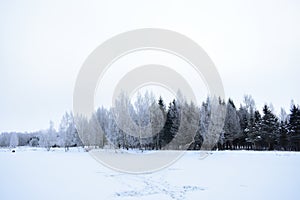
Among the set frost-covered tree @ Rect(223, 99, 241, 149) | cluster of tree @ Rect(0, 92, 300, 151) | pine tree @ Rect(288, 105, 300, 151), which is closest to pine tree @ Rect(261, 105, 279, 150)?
cluster of tree @ Rect(0, 92, 300, 151)

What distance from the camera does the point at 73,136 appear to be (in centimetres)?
6819

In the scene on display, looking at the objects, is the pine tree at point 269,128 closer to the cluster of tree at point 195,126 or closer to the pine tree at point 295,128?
the cluster of tree at point 195,126

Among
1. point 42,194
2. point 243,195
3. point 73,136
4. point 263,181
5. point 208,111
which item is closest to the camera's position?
point 243,195

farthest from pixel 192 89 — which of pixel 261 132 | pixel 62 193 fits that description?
pixel 62 193

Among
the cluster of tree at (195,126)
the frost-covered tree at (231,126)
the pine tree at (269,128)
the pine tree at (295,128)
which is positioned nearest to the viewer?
the pine tree at (295,128)

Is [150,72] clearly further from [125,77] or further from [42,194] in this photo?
[42,194]

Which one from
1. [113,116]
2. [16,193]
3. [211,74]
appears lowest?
[16,193]

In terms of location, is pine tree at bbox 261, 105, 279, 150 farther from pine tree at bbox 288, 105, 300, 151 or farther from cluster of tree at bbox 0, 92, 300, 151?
pine tree at bbox 288, 105, 300, 151

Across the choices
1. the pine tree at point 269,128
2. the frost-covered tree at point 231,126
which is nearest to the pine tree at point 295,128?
the pine tree at point 269,128

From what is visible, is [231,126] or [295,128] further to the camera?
[231,126]

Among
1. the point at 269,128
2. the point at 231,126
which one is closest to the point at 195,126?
the point at 231,126

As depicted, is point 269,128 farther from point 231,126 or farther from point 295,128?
point 231,126

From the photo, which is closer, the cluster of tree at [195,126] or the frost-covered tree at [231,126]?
the cluster of tree at [195,126]

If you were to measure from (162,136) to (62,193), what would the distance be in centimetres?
3603
